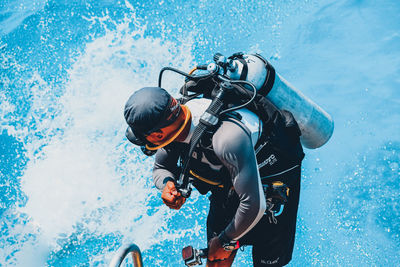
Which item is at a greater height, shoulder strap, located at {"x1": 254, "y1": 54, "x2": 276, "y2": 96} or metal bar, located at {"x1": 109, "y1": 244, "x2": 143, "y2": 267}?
shoulder strap, located at {"x1": 254, "y1": 54, "x2": 276, "y2": 96}

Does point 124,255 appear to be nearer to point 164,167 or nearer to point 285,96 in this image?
point 164,167

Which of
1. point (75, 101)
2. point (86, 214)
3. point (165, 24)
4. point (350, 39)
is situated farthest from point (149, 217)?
point (350, 39)

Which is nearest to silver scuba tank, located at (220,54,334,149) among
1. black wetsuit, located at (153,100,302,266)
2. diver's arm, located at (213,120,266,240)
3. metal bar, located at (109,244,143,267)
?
black wetsuit, located at (153,100,302,266)

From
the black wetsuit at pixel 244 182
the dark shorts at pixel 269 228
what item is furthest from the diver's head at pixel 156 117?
the dark shorts at pixel 269 228

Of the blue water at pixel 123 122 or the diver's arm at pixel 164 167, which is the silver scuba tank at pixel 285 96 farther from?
the blue water at pixel 123 122

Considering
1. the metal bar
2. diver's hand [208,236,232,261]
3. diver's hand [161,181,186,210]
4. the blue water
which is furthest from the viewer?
the blue water

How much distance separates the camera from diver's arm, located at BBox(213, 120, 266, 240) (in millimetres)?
1563

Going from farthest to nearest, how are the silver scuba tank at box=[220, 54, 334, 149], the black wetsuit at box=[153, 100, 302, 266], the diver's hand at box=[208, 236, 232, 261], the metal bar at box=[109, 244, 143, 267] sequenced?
1. the diver's hand at box=[208, 236, 232, 261]
2. the silver scuba tank at box=[220, 54, 334, 149]
3. the black wetsuit at box=[153, 100, 302, 266]
4. the metal bar at box=[109, 244, 143, 267]

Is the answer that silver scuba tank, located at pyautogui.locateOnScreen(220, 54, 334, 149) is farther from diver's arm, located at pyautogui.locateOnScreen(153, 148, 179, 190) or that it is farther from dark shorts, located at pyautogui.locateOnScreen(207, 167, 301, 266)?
diver's arm, located at pyautogui.locateOnScreen(153, 148, 179, 190)

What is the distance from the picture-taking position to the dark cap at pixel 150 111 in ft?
5.20

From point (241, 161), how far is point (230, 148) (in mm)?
89

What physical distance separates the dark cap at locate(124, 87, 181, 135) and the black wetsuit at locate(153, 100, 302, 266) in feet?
0.81

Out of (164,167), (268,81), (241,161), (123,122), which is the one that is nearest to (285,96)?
(268,81)

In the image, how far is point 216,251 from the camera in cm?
220
